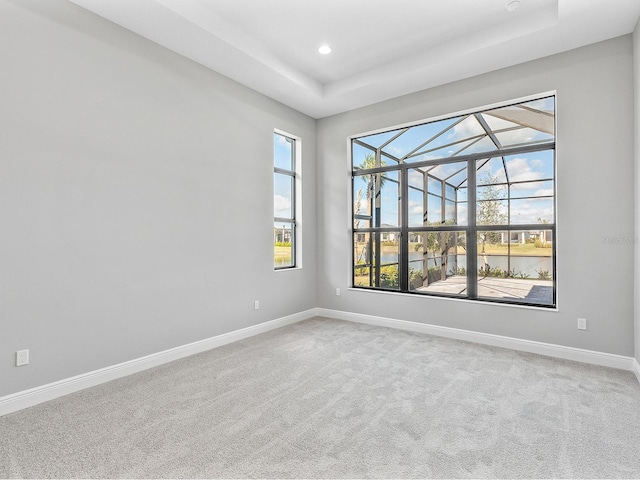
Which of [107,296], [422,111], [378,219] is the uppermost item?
[422,111]

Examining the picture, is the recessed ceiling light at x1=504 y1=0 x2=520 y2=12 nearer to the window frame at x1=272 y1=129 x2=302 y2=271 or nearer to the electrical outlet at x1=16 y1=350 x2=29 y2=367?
the window frame at x1=272 y1=129 x2=302 y2=271

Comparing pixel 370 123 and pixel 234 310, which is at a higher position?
pixel 370 123

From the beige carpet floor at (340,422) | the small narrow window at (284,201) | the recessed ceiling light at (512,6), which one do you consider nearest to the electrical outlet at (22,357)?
the beige carpet floor at (340,422)

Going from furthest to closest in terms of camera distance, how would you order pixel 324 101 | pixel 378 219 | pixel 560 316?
pixel 378 219, pixel 324 101, pixel 560 316

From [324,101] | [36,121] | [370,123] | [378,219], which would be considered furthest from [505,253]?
[36,121]

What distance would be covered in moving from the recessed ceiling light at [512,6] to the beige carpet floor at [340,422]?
126 inches

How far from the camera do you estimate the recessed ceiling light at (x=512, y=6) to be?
2.98 meters

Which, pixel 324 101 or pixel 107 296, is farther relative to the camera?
pixel 324 101

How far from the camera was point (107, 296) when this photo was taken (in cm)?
293

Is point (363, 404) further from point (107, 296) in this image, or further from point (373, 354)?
point (107, 296)

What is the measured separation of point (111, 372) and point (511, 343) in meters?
3.89

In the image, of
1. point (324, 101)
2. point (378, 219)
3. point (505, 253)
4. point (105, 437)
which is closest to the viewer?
point (105, 437)

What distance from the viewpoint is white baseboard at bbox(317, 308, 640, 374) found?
3.20 m

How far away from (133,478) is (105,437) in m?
0.50
